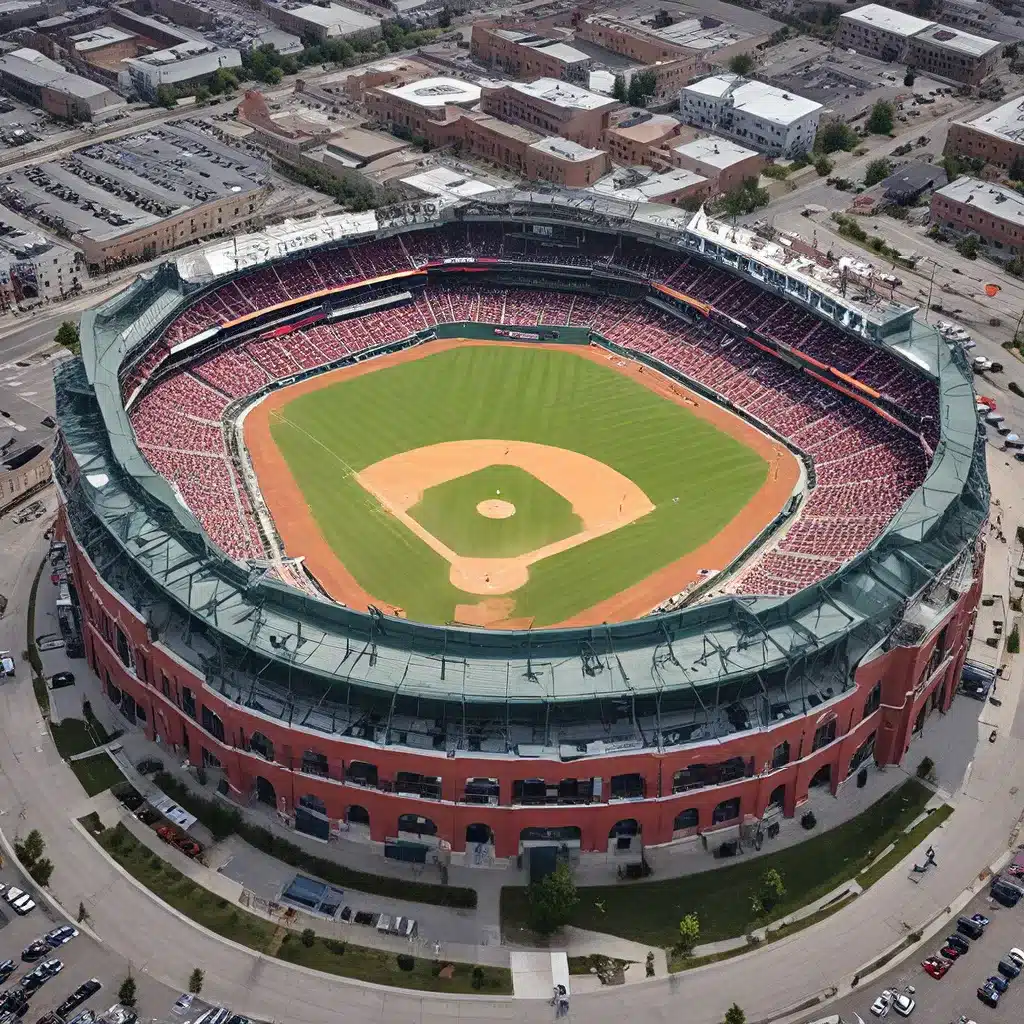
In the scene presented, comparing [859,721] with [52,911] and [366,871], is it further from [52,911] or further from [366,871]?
[52,911]

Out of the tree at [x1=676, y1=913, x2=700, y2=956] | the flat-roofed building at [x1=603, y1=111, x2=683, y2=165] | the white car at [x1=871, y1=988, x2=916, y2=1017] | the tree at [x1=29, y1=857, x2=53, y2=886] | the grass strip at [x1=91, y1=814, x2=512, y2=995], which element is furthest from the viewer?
the flat-roofed building at [x1=603, y1=111, x2=683, y2=165]

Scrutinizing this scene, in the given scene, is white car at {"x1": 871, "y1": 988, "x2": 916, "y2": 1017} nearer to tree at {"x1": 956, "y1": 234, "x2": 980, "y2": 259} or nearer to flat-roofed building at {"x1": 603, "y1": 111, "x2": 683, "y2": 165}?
tree at {"x1": 956, "y1": 234, "x2": 980, "y2": 259}

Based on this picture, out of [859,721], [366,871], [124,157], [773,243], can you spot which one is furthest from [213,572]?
[124,157]

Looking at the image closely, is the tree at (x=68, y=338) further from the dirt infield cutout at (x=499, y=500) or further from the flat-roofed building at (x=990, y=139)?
the flat-roofed building at (x=990, y=139)

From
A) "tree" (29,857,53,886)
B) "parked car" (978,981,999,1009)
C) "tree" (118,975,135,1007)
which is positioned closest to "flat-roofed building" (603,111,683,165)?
"parked car" (978,981,999,1009)

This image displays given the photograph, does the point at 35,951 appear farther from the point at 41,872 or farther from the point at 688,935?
the point at 688,935

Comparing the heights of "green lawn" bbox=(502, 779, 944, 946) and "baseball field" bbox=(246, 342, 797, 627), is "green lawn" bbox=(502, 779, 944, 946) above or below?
above
